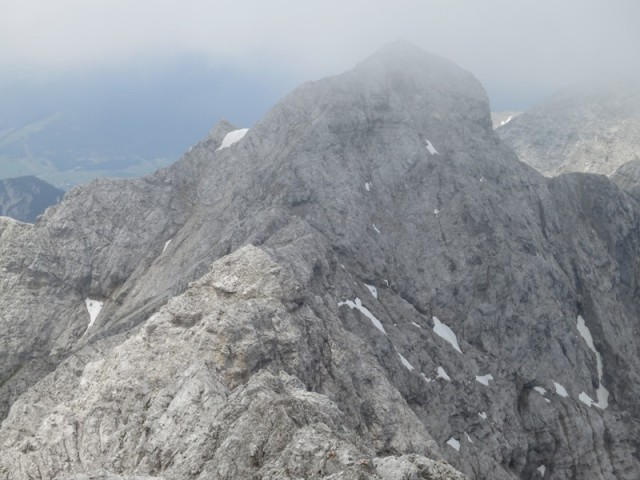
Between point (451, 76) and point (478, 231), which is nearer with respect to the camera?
point (478, 231)

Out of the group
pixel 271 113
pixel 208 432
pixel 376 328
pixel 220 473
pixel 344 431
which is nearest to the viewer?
pixel 220 473

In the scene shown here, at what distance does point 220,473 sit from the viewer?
29.7 metres

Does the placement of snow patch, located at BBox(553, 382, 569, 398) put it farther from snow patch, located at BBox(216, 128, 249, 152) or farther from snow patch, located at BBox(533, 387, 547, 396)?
snow patch, located at BBox(216, 128, 249, 152)

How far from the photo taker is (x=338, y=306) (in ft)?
221

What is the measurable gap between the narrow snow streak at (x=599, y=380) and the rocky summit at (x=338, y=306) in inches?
15.4

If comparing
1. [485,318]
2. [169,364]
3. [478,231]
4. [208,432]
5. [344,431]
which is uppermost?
[208,432]

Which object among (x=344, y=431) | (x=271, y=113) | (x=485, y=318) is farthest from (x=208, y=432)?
(x=271, y=113)

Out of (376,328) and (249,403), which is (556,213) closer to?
(376,328)

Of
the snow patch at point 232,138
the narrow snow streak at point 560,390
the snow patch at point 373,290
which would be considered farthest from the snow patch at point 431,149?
the narrow snow streak at point 560,390

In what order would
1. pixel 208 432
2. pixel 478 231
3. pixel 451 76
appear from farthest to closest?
pixel 451 76, pixel 478 231, pixel 208 432

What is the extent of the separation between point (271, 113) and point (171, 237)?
2546 centimetres

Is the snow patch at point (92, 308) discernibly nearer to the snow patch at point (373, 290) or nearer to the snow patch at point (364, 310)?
the snow patch at point (373, 290)

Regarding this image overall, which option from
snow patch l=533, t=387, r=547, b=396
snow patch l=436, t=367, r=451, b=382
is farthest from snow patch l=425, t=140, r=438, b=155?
snow patch l=436, t=367, r=451, b=382

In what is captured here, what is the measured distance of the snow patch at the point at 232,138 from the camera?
4214 inches
